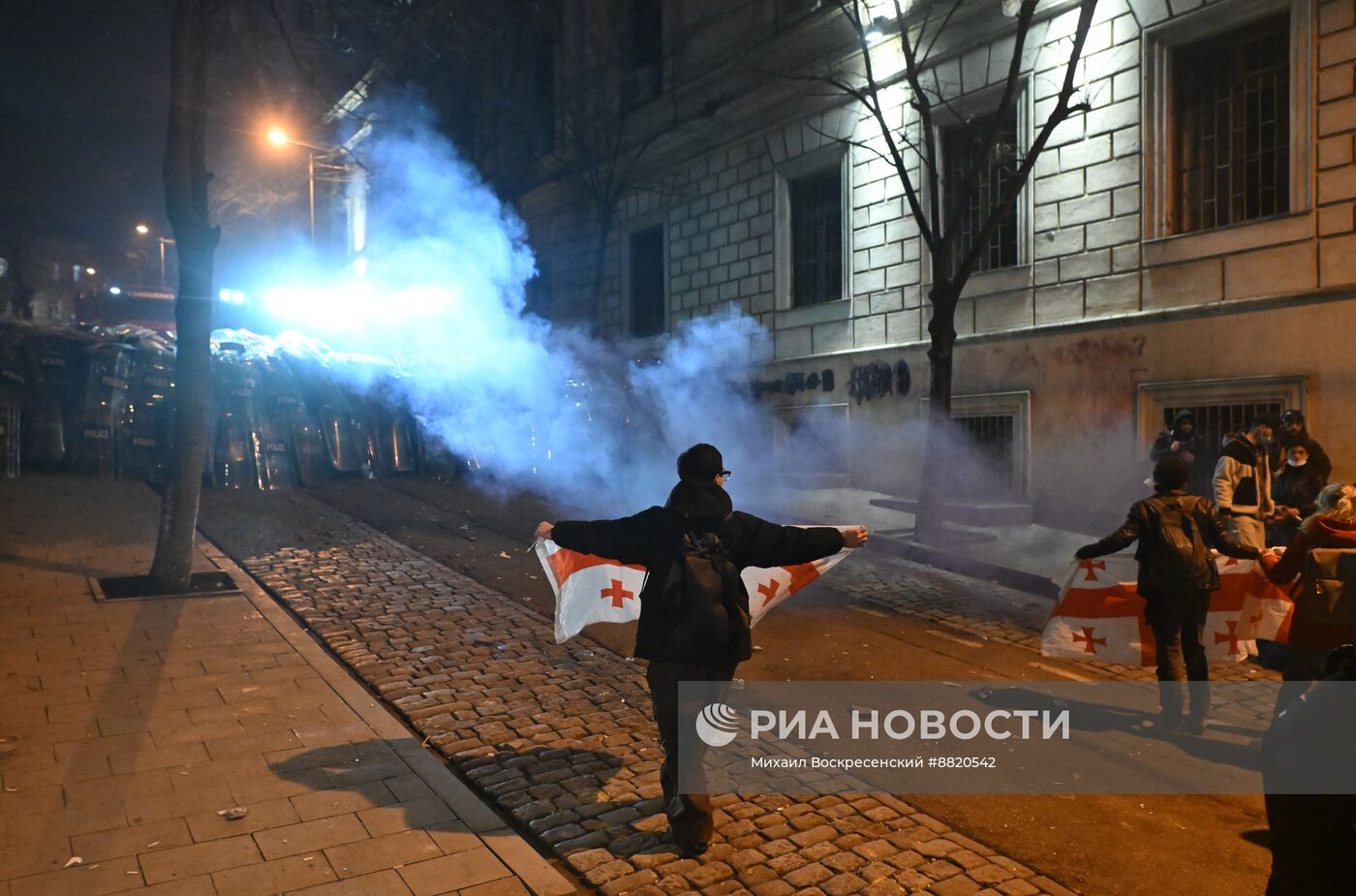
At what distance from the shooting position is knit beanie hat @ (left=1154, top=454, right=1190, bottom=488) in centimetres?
548

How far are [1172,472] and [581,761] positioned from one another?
→ 12.6 ft

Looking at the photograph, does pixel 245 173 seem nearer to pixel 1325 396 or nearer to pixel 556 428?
pixel 556 428

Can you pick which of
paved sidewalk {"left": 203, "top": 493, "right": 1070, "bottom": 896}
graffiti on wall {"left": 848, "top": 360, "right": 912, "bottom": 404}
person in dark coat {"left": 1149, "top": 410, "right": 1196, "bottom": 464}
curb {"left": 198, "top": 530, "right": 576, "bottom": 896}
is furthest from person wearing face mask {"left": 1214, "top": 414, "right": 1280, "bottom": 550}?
graffiti on wall {"left": 848, "top": 360, "right": 912, "bottom": 404}

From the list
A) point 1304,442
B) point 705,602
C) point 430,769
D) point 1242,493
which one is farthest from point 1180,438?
point 430,769

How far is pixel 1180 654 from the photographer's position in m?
5.53

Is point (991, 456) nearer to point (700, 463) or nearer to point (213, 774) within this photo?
point (700, 463)

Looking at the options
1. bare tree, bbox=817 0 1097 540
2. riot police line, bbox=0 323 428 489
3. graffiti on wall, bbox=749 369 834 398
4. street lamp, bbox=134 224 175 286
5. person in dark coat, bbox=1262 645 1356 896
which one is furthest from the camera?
street lamp, bbox=134 224 175 286

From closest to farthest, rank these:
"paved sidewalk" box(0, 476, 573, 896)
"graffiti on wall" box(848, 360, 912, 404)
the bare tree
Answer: "paved sidewalk" box(0, 476, 573, 896), the bare tree, "graffiti on wall" box(848, 360, 912, 404)

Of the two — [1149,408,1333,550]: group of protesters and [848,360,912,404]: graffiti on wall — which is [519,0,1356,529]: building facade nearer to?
[848,360,912,404]: graffiti on wall

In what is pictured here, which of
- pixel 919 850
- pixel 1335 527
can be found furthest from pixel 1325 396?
pixel 919 850

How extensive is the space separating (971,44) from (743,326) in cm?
685

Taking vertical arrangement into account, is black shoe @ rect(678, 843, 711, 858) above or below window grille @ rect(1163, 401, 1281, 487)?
below

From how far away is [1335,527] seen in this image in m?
4.77

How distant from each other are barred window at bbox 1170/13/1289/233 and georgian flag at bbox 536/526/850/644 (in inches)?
382
